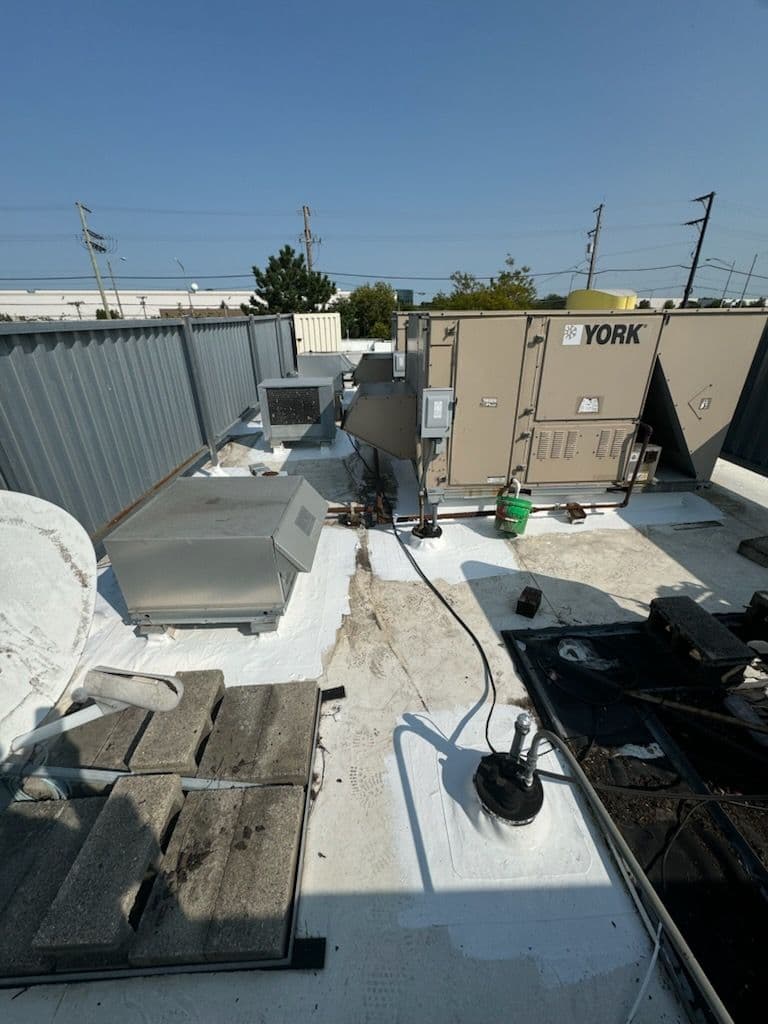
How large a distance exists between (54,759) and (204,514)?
5.40ft

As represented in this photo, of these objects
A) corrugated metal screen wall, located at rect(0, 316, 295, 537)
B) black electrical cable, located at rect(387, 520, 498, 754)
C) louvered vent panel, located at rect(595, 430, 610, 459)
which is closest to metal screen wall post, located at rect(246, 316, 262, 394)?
corrugated metal screen wall, located at rect(0, 316, 295, 537)

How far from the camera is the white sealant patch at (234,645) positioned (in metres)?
2.97

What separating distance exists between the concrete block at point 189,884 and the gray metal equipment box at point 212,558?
4.18ft

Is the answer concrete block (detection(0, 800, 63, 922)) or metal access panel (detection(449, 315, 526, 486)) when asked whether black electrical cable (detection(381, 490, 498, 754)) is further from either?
concrete block (detection(0, 800, 63, 922))

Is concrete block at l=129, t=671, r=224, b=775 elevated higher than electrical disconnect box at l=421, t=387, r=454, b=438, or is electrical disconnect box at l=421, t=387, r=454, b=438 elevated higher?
electrical disconnect box at l=421, t=387, r=454, b=438

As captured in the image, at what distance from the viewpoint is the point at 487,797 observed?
2.04 metres

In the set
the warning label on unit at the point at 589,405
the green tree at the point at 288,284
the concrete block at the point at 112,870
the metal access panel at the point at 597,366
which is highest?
Answer: the green tree at the point at 288,284

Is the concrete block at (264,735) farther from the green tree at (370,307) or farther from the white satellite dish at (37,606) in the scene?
the green tree at (370,307)

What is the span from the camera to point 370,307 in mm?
26578

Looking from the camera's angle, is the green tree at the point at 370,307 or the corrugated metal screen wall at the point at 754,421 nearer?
the corrugated metal screen wall at the point at 754,421

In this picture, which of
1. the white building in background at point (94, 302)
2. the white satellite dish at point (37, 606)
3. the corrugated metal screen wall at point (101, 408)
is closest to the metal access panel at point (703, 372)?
the white satellite dish at point (37, 606)

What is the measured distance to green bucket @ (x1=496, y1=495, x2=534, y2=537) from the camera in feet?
14.4

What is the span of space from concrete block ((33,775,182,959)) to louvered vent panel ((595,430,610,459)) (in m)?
5.04

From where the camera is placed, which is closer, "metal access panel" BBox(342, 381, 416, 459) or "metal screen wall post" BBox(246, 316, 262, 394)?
"metal access panel" BBox(342, 381, 416, 459)
